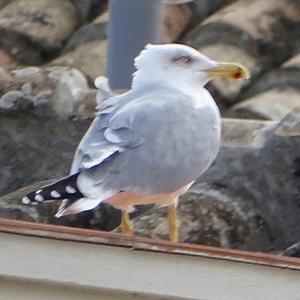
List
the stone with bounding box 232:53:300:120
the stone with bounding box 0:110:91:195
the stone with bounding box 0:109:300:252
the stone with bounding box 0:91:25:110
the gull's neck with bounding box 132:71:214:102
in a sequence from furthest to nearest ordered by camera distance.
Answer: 1. the stone with bounding box 232:53:300:120
2. the stone with bounding box 0:91:25:110
3. the stone with bounding box 0:110:91:195
4. the stone with bounding box 0:109:300:252
5. the gull's neck with bounding box 132:71:214:102

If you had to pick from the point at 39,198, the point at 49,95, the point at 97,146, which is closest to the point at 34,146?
the point at 49,95

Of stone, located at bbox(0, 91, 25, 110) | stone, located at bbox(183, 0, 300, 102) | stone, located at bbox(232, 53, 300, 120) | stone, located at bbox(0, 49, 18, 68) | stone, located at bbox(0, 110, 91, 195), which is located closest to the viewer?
stone, located at bbox(0, 110, 91, 195)

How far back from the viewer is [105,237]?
2871 millimetres

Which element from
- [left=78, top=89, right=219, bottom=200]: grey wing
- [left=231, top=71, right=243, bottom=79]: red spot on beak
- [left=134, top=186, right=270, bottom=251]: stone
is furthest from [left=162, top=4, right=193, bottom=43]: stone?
[left=78, top=89, right=219, bottom=200]: grey wing

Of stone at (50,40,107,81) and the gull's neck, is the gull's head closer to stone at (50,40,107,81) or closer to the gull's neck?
the gull's neck

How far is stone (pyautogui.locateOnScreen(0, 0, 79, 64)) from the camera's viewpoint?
480 cm

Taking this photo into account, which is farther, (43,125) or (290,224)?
(43,125)

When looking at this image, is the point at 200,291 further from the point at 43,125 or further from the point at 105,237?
the point at 43,125

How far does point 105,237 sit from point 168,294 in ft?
0.46

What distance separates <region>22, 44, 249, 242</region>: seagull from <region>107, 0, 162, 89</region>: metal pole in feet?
2.37

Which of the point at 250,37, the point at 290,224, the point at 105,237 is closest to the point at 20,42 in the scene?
the point at 250,37

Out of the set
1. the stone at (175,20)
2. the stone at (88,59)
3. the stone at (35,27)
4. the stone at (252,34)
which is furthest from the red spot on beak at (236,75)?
the stone at (35,27)

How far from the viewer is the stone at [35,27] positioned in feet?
15.8

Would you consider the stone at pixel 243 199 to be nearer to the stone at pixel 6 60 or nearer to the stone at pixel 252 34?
the stone at pixel 252 34
